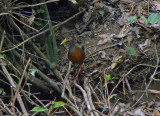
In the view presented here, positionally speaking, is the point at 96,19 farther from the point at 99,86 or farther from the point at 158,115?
the point at 158,115

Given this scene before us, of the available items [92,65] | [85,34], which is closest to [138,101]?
[92,65]

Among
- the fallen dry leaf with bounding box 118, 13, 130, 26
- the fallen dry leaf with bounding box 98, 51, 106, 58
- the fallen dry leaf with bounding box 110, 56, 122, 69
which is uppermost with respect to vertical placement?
the fallen dry leaf with bounding box 118, 13, 130, 26

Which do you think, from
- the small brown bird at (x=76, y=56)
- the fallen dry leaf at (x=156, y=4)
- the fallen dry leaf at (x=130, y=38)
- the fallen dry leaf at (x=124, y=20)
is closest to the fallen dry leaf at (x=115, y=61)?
the fallen dry leaf at (x=130, y=38)

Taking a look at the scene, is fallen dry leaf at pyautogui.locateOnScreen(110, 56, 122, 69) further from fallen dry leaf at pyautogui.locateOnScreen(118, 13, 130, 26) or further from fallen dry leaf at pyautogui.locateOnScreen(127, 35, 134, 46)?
fallen dry leaf at pyautogui.locateOnScreen(118, 13, 130, 26)

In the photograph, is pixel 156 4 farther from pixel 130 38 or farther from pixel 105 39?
pixel 105 39

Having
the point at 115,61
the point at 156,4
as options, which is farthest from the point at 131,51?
the point at 156,4

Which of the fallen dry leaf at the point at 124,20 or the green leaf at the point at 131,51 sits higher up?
the fallen dry leaf at the point at 124,20

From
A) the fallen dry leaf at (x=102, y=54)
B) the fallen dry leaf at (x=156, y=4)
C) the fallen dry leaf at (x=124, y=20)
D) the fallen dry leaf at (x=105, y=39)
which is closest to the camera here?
the fallen dry leaf at (x=102, y=54)

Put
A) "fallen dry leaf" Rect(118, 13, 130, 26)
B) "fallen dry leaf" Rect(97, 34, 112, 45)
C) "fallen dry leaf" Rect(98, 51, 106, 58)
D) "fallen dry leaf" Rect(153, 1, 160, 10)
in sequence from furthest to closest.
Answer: "fallen dry leaf" Rect(153, 1, 160, 10) → "fallen dry leaf" Rect(118, 13, 130, 26) → "fallen dry leaf" Rect(97, 34, 112, 45) → "fallen dry leaf" Rect(98, 51, 106, 58)

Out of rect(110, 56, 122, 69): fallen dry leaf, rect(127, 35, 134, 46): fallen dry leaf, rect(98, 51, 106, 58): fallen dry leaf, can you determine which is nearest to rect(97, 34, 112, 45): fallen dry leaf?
rect(98, 51, 106, 58): fallen dry leaf

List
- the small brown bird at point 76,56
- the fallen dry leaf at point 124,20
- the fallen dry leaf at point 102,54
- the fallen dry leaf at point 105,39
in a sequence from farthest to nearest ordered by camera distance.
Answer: the fallen dry leaf at point 124,20, the fallen dry leaf at point 105,39, the fallen dry leaf at point 102,54, the small brown bird at point 76,56

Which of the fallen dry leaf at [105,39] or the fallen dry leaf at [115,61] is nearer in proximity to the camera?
the fallen dry leaf at [115,61]

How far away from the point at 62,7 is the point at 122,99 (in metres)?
1.82

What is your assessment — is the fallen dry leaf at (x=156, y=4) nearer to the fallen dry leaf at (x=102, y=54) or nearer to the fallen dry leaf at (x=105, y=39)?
the fallen dry leaf at (x=105, y=39)
